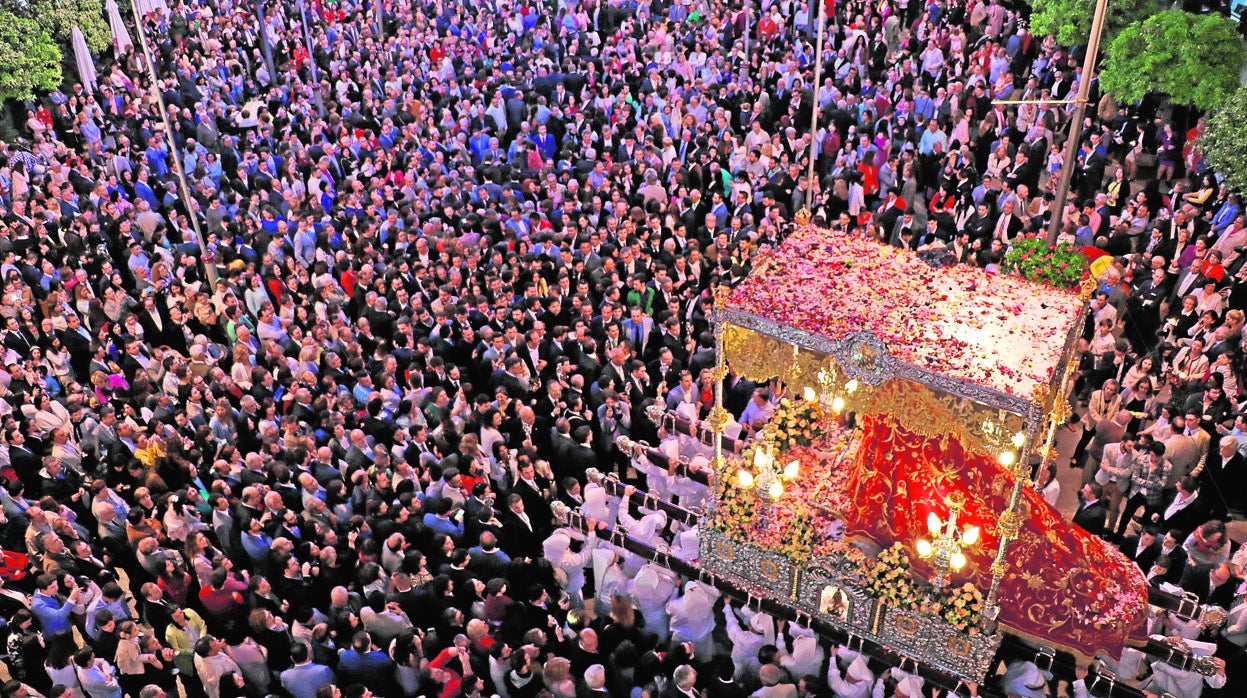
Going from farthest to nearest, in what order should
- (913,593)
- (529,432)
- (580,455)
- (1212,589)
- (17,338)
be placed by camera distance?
(17,338) < (529,432) < (580,455) < (1212,589) < (913,593)

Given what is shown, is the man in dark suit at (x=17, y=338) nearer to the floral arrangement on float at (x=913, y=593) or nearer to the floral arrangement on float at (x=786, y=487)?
the floral arrangement on float at (x=786, y=487)

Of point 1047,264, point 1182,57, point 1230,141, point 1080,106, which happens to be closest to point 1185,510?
point 1047,264

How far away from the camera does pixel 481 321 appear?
44.7 feet

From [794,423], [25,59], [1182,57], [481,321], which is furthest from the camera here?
[25,59]

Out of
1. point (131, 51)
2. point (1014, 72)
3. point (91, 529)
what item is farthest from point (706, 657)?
point (131, 51)

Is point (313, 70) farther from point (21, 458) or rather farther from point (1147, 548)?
point (1147, 548)

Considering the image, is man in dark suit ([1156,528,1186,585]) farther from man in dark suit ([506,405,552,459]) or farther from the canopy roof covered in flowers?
man in dark suit ([506,405,552,459])

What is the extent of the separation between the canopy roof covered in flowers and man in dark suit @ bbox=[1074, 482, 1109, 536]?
2.52 m

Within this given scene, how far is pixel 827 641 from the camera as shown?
33.5 feet

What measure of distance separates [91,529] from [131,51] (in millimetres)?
13379

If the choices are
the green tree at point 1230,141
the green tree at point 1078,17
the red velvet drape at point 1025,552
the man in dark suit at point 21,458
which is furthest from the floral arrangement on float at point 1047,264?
the man in dark suit at point 21,458

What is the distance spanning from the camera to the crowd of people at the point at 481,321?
382 inches

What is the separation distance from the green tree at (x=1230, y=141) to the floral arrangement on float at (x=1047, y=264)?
18.7 feet

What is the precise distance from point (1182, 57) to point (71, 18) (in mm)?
20244
